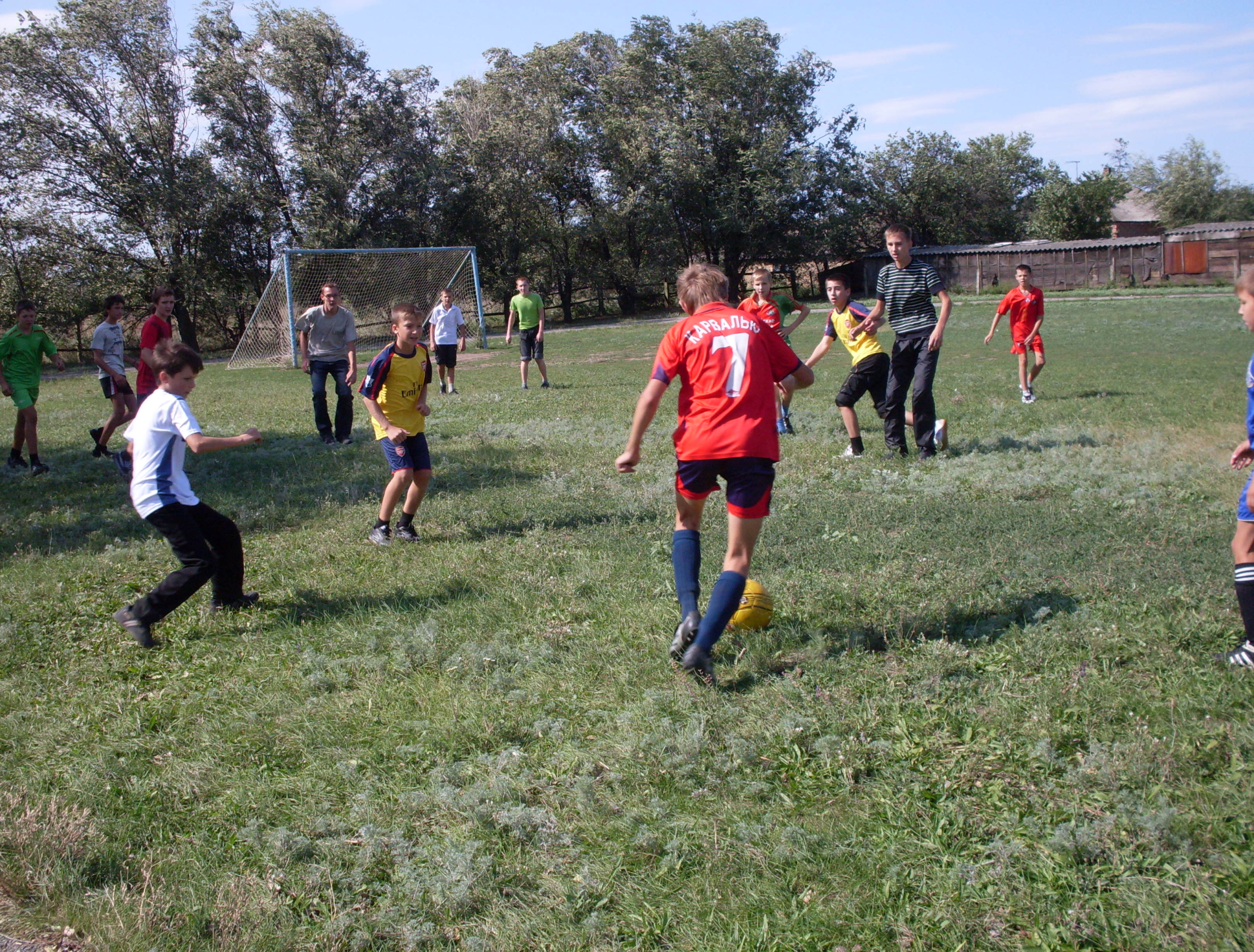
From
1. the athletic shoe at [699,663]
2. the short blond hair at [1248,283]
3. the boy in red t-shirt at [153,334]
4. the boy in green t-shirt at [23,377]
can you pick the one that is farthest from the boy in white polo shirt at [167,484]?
the boy in green t-shirt at [23,377]

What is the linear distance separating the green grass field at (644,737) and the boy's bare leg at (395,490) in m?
0.33

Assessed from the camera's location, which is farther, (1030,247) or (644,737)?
(1030,247)

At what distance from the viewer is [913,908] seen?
283cm

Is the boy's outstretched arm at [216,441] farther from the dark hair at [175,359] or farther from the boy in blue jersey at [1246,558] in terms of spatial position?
the boy in blue jersey at [1246,558]

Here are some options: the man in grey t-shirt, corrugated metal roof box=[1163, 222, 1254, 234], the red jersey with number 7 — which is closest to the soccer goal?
the man in grey t-shirt

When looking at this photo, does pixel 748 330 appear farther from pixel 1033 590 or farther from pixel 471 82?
pixel 471 82

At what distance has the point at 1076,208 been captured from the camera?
183ft

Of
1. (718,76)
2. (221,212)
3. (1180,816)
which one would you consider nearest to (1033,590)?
(1180,816)

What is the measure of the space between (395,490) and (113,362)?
6.70m

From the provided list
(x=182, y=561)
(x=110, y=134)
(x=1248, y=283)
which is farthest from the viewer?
(x=110, y=134)

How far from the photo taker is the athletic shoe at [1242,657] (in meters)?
4.09

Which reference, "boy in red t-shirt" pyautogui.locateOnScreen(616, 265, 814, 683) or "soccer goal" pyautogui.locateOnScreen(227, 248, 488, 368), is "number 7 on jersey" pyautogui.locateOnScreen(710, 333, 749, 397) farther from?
"soccer goal" pyautogui.locateOnScreen(227, 248, 488, 368)

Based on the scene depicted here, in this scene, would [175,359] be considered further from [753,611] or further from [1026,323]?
[1026,323]

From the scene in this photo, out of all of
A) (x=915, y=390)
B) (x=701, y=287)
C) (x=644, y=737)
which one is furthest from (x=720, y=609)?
(x=915, y=390)
